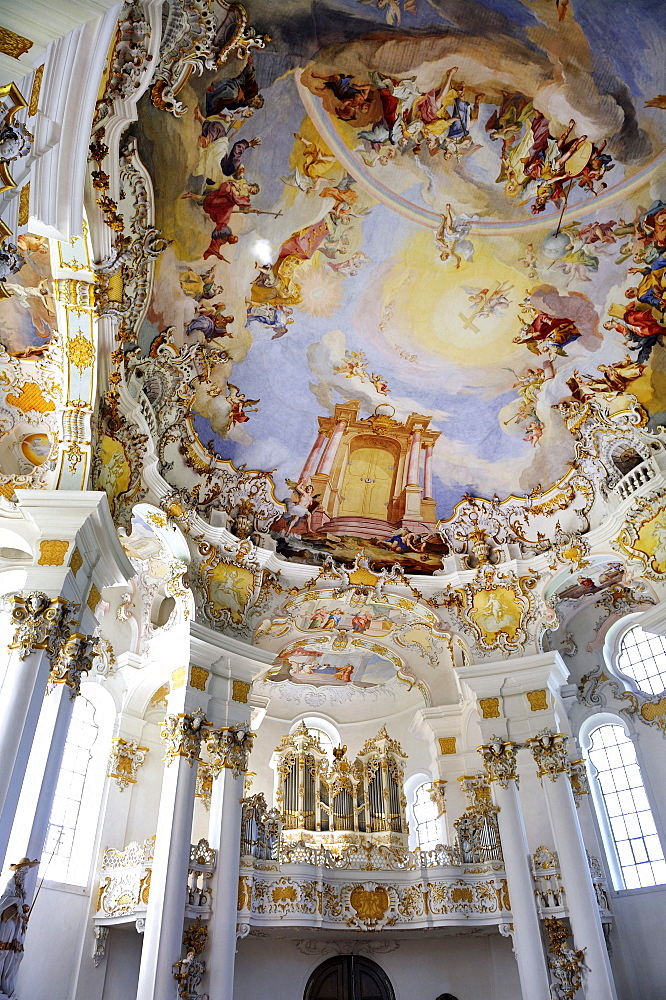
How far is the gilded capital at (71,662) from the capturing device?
11.1m

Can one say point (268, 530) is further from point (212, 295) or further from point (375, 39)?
point (375, 39)

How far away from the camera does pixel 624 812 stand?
18.2 meters

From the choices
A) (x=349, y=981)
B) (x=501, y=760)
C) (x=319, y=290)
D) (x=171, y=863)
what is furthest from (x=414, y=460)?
(x=349, y=981)

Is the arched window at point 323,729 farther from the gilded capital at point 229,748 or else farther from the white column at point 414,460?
the white column at point 414,460

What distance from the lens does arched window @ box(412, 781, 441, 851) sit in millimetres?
20362

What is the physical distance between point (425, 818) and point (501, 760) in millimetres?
5733

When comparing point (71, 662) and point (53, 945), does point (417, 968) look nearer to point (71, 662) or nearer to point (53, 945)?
point (53, 945)

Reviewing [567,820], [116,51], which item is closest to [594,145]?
[116,51]

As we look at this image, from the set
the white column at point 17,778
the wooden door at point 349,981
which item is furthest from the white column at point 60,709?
the wooden door at point 349,981

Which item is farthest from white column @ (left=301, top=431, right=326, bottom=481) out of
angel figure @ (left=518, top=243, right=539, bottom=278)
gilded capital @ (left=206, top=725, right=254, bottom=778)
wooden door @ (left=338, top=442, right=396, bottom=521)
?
gilded capital @ (left=206, top=725, right=254, bottom=778)

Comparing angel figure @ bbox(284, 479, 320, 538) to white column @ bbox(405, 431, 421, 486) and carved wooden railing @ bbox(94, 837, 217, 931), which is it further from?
carved wooden railing @ bbox(94, 837, 217, 931)

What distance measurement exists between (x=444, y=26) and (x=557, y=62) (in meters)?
2.11

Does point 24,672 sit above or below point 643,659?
below

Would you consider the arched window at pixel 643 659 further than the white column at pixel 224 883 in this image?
Yes
